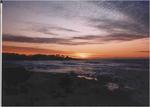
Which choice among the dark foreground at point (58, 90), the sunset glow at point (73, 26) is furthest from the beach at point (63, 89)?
the sunset glow at point (73, 26)

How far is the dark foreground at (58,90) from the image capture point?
425 centimetres

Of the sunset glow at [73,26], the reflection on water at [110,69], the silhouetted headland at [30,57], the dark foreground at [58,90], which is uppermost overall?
the sunset glow at [73,26]

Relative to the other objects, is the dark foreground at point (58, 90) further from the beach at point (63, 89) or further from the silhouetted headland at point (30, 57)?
the silhouetted headland at point (30, 57)

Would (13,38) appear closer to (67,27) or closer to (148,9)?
(67,27)

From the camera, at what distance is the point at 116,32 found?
4246mm

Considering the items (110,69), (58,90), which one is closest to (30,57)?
(58,90)

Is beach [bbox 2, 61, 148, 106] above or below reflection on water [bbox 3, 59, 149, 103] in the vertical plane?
below

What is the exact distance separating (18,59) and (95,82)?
0.80 meters

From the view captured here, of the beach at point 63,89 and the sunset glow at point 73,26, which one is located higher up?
the sunset glow at point 73,26

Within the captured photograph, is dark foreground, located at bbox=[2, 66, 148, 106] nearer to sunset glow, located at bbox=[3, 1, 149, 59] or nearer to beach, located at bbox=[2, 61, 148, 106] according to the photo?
beach, located at bbox=[2, 61, 148, 106]

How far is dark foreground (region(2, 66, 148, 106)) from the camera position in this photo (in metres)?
4.25

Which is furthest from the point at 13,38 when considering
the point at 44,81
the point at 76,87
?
the point at 76,87

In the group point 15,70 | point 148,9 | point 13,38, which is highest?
point 148,9

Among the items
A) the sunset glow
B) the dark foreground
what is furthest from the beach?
the sunset glow
